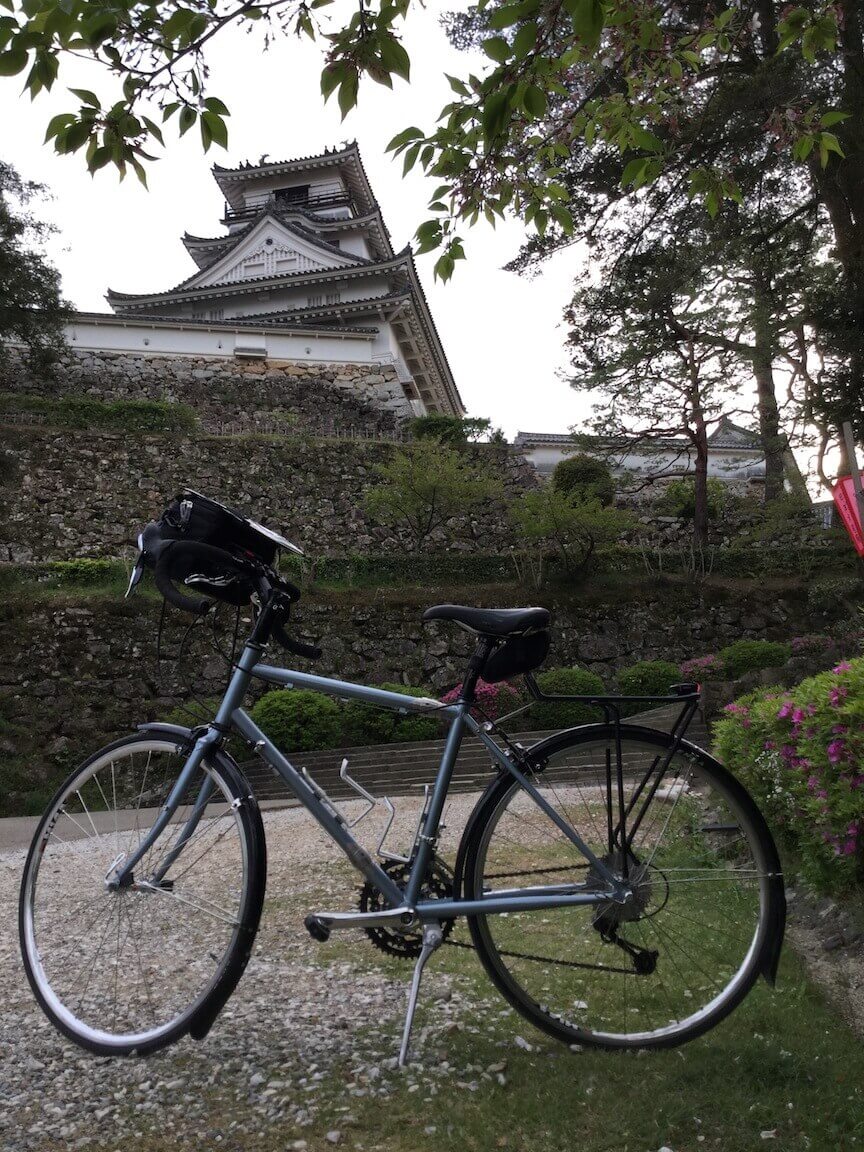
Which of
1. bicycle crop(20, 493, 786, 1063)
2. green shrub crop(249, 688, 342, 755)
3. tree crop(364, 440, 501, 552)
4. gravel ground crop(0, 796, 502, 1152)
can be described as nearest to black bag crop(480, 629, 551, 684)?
bicycle crop(20, 493, 786, 1063)

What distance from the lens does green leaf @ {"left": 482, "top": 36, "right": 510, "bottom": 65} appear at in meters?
2.59

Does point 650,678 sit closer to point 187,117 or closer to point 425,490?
point 425,490

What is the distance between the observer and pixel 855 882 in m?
3.11

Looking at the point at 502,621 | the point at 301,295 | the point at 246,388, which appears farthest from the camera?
the point at 301,295

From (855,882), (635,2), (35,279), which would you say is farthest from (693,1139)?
(35,279)

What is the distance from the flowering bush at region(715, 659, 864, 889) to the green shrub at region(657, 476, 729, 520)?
1741 cm

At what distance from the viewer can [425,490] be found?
16969 millimetres

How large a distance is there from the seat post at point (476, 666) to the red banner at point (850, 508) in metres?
7.63

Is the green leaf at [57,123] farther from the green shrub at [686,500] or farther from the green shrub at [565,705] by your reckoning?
the green shrub at [686,500]

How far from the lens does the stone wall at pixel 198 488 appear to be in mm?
17844

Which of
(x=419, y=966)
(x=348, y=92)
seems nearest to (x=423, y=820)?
(x=419, y=966)

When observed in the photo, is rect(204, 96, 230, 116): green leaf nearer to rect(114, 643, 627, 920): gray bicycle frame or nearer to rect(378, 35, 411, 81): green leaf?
rect(378, 35, 411, 81): green leaf

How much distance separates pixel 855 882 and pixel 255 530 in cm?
253

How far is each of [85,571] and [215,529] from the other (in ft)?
45.9
